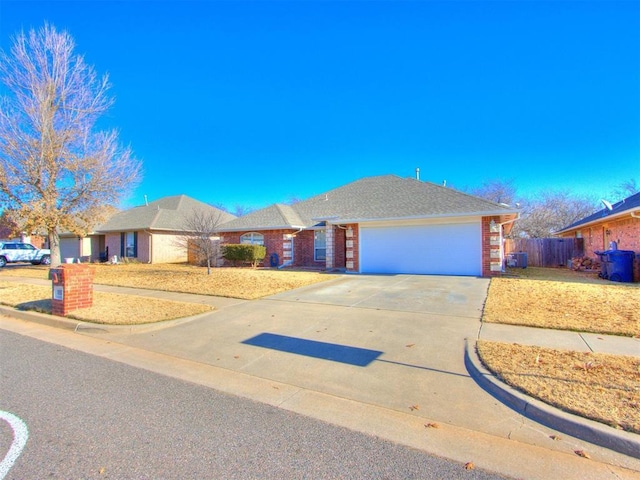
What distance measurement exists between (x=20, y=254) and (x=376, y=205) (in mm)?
26167

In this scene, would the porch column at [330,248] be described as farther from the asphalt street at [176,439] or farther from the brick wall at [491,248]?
the asphalt street at [176,439]

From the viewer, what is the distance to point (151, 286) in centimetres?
1180

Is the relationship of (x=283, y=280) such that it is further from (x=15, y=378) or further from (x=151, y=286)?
(x=15, y=378)

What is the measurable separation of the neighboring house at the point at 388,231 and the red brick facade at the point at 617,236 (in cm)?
422

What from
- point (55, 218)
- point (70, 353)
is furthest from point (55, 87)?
point (70, 353)

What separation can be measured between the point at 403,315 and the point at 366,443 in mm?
4452

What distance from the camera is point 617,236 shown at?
605 inches

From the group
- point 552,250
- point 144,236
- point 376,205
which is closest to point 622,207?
point 552,250

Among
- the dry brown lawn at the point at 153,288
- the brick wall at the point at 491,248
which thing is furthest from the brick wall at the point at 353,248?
the brick wall at the point at 491,248

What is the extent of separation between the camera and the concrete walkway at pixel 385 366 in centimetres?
287

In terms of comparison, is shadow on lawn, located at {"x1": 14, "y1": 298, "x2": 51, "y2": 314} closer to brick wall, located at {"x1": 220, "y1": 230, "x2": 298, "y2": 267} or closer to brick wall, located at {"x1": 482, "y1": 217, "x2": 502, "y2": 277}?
brick wall, located at {"x1": 220, "y1": 230, "x2": 298, "y2": 267}

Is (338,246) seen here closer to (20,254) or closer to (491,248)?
(491,248)

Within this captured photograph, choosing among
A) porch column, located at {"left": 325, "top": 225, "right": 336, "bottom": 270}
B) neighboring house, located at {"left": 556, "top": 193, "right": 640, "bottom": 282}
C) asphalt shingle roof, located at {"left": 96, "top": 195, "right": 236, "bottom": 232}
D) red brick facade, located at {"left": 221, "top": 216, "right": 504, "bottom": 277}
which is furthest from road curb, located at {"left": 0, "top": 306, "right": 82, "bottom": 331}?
neighboring house, located at {"left": 556, "top": 193, "right": 640, "bottom": 282}

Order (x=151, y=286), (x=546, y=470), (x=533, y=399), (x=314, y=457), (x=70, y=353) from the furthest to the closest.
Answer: (x=151, y=286), (x=70, y=353), (x=533, y=399), (x=314, y=457), (x=546, y=470)
